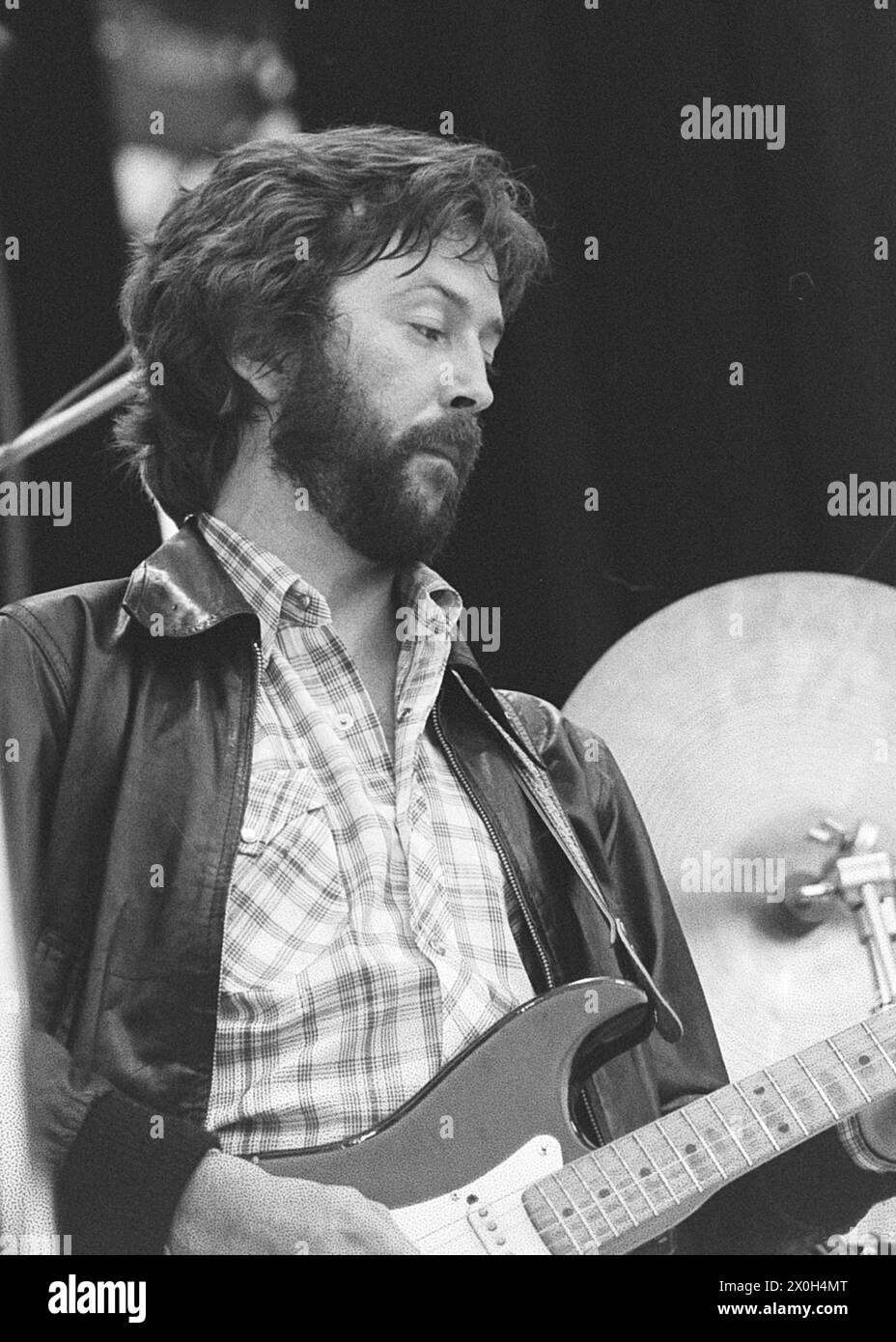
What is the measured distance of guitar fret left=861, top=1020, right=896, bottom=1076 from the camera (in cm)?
214

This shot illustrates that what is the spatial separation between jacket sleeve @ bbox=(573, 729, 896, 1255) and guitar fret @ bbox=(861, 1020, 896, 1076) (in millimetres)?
117

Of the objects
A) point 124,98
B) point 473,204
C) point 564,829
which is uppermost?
point 124,98

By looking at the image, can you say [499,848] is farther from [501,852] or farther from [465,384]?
[465,384]

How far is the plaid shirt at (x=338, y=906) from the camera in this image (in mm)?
2023

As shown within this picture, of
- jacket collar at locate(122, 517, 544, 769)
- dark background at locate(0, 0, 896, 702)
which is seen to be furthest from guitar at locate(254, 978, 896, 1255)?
dark background at locate(0, 0, 896, 702)

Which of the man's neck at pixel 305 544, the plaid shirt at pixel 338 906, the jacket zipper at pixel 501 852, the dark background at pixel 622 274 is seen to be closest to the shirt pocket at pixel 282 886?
the plaid shirt at pixel 338 906

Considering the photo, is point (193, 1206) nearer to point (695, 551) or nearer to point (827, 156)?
point (695, 551)

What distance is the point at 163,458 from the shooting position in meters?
2.29

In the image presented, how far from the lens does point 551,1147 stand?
2.04 meters

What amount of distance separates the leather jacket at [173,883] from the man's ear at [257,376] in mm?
219

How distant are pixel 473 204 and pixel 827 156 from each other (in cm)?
57

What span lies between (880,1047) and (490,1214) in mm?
545

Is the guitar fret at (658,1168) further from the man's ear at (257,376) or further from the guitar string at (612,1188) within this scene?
the man's ear at (257,376)
